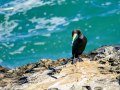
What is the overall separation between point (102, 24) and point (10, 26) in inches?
296

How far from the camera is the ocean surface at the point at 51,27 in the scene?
1207 centimetres

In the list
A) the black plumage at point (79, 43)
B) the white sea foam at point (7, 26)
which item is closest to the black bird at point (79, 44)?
the black plumage at point (79, 43)

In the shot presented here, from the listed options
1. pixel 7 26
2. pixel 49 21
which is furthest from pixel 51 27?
pixel 7 26

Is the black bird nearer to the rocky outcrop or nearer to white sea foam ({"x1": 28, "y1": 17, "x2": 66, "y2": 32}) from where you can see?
the rocky outcrop

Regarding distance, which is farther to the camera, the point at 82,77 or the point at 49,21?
the point at 49,21

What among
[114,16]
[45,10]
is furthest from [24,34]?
[114,16]

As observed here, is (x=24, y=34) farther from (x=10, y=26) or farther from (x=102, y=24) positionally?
(x=102, y=24)

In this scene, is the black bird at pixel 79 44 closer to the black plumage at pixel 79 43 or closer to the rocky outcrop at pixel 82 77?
the black plumage at pixel 79 43

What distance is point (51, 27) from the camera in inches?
538

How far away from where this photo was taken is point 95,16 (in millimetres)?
13883

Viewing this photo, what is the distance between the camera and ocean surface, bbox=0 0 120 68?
39.6 ft

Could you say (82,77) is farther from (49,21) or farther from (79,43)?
(49,21)

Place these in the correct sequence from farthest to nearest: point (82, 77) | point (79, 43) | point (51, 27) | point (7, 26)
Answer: point (7, 26)
point (51, 27)
point (79, 43)
point (82, 77)

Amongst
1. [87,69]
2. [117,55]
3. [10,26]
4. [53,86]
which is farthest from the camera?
[10,26]
